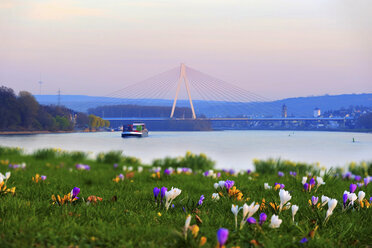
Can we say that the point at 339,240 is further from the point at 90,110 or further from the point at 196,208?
the point at 90,110

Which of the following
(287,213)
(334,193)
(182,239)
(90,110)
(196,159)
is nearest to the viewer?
(182,239)

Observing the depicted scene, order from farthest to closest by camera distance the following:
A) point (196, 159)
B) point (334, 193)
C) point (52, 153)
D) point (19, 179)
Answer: point (52, 153) → point (196, 159) → point (19, 179) → point (334, 193)

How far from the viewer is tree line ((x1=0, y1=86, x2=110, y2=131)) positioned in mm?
39659

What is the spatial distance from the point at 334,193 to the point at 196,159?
6703 millimetres

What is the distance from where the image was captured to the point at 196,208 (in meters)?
3.41

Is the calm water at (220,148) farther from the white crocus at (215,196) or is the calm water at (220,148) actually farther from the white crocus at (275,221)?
the white crocus at (275,221)

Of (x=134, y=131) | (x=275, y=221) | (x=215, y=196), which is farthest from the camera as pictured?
(x=134, y=131)

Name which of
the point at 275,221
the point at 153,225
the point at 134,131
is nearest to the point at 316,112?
the point at 134,131

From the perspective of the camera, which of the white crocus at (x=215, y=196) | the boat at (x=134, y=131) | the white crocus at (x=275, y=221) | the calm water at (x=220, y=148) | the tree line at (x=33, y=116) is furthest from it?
the boat at (x=134, y=131)

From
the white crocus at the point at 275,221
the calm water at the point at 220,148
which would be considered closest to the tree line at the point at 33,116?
the calm water at the point at 220,148

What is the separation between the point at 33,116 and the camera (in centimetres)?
4078

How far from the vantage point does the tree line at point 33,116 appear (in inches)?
1561

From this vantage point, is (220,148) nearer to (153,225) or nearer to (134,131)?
(134,131)

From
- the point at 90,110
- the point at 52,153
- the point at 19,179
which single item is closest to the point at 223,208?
the point at 19,179
